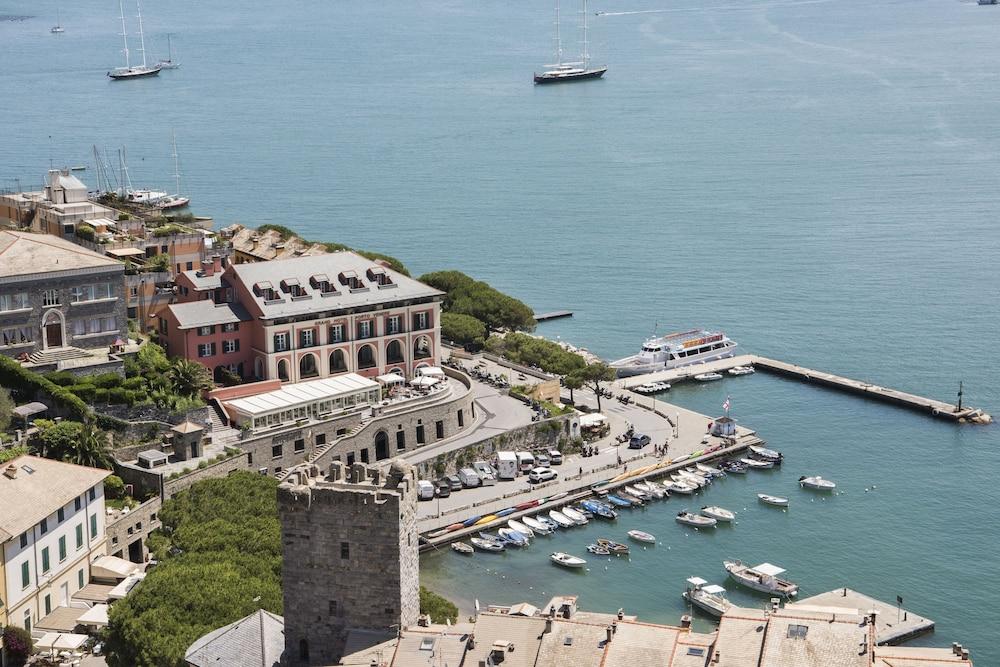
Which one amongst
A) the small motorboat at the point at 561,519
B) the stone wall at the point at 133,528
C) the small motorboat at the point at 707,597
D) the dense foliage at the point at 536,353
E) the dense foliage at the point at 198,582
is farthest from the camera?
the dense foliage at the point at 536,353

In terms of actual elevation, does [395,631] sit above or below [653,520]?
above

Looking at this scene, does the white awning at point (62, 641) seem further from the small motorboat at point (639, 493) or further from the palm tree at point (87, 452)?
the small motorboat at point (639, 493)

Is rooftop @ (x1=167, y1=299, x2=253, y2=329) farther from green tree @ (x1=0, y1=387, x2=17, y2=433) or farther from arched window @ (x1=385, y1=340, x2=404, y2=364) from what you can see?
green tree @ (x1=0, y1=387, x2=17, y2=433)

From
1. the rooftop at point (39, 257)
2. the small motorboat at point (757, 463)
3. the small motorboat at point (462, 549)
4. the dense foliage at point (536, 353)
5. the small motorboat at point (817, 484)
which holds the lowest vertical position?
the small motorboat at point (817, 484)


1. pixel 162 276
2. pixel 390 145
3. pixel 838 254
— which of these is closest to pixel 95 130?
pixel 390 145

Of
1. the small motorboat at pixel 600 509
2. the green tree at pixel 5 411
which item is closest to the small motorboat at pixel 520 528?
the small motorboat at pixel 600 509

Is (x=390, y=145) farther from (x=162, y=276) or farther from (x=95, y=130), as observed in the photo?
(x=162, y=276)

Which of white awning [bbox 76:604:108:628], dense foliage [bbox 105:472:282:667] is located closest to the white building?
white awning [bbox 76:604:108:628]
